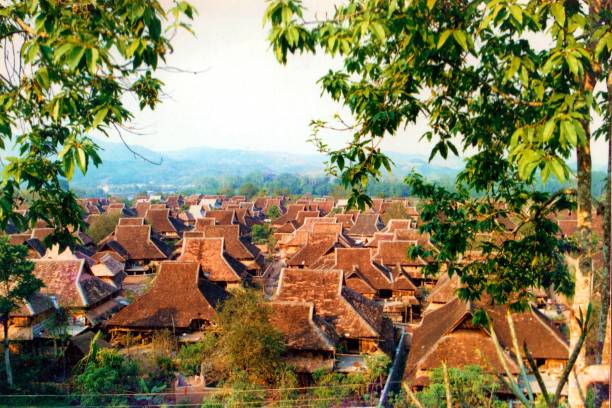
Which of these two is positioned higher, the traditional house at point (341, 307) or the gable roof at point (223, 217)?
the gable roof at point (223, 217)

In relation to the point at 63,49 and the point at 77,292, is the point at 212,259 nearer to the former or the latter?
the point at 77,292

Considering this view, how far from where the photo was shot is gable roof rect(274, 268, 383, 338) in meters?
14.9

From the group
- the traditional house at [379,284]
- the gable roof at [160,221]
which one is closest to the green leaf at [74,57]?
the traditional house at [379,284]

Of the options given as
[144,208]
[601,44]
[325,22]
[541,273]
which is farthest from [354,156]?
[144,208]

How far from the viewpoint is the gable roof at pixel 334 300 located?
48.9 ft

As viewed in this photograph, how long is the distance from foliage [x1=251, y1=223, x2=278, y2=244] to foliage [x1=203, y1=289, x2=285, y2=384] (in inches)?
1109

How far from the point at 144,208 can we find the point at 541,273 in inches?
2041

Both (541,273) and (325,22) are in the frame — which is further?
(541,273)

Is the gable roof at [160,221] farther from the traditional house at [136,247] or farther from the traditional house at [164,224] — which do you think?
the traditional house at [136,247]

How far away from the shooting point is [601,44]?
2.98 metres

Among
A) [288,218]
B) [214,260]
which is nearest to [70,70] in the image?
[214,260]

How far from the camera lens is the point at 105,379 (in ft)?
40.8

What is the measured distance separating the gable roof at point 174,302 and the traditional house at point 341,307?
2954 millimetres

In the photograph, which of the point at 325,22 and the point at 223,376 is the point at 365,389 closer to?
the point at 223,376
